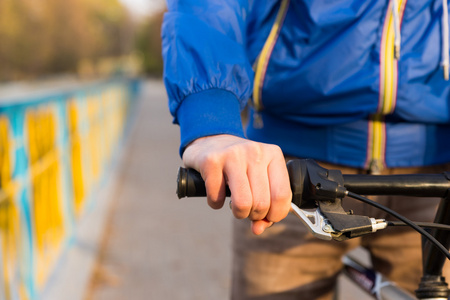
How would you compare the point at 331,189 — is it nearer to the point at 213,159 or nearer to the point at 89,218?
the point at 213,159

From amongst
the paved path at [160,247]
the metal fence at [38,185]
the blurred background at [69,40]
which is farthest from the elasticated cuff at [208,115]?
the blurred background at [69,40]

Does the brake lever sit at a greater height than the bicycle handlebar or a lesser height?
lesser

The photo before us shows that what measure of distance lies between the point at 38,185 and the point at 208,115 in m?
3.16

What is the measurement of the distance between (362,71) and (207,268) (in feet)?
11.3

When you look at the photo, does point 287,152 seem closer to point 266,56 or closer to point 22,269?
point 266,56

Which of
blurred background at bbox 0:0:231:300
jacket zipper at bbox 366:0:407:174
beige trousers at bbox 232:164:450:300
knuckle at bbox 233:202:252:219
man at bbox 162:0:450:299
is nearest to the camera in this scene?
knuckle at bbox 233:202:252:219

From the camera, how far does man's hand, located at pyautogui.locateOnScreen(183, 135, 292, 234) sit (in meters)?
0.96

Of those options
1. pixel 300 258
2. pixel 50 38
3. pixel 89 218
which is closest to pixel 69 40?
pixel 50 38

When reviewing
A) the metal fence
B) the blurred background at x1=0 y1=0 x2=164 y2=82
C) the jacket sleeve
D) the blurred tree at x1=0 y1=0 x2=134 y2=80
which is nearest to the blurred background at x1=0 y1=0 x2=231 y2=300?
the metal fence

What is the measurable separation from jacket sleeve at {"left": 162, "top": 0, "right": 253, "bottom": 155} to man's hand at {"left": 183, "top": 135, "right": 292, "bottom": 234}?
14cm

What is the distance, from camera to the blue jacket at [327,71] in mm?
1247

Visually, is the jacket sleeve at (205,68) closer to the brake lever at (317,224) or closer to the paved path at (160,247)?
the brake lever at (317,224)

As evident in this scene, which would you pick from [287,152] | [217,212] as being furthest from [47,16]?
[287,152]

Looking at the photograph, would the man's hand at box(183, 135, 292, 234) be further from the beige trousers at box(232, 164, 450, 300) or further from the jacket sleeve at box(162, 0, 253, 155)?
the beige trousers at box(232, 164, 450, 300)
